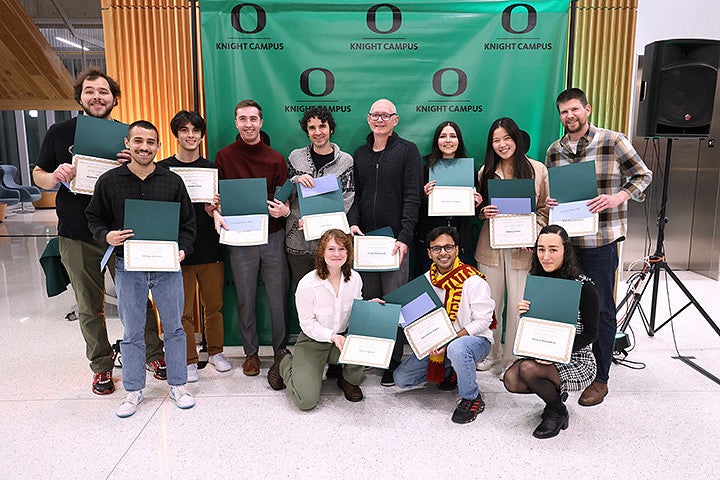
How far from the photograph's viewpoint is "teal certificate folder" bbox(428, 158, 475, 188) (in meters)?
3.01

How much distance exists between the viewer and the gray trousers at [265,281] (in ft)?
10.3

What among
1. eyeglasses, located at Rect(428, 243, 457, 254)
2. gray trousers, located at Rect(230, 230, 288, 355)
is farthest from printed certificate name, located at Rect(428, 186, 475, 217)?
gray trousers, located at Rect(230, 230, 288, 355)

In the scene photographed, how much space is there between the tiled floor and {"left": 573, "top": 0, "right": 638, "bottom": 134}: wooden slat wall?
5.50ft

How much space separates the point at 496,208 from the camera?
9.73ft

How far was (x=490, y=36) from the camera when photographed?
3371 mm

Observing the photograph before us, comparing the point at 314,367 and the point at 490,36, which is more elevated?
the point at 490,36

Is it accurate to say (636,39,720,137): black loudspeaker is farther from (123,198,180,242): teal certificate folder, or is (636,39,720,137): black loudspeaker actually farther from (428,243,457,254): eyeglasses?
(123,198,180,242): teal certificate folder

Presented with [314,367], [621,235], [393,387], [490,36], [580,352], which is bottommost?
[393,387]

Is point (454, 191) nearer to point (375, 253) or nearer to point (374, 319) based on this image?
point (375, 253)

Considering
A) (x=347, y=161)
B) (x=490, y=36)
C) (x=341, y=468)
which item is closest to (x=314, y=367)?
(x=341, y=468)

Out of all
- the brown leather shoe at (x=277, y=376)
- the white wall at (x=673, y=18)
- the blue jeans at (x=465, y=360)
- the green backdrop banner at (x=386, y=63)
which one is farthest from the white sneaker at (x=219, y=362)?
the white wall at (x=673, y=18)

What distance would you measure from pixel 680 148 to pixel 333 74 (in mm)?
4366

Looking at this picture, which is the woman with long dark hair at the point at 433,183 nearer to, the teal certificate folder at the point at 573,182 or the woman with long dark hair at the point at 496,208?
the woman with long dark hair at the point at 496,208

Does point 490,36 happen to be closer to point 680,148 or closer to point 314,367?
point 314,367
